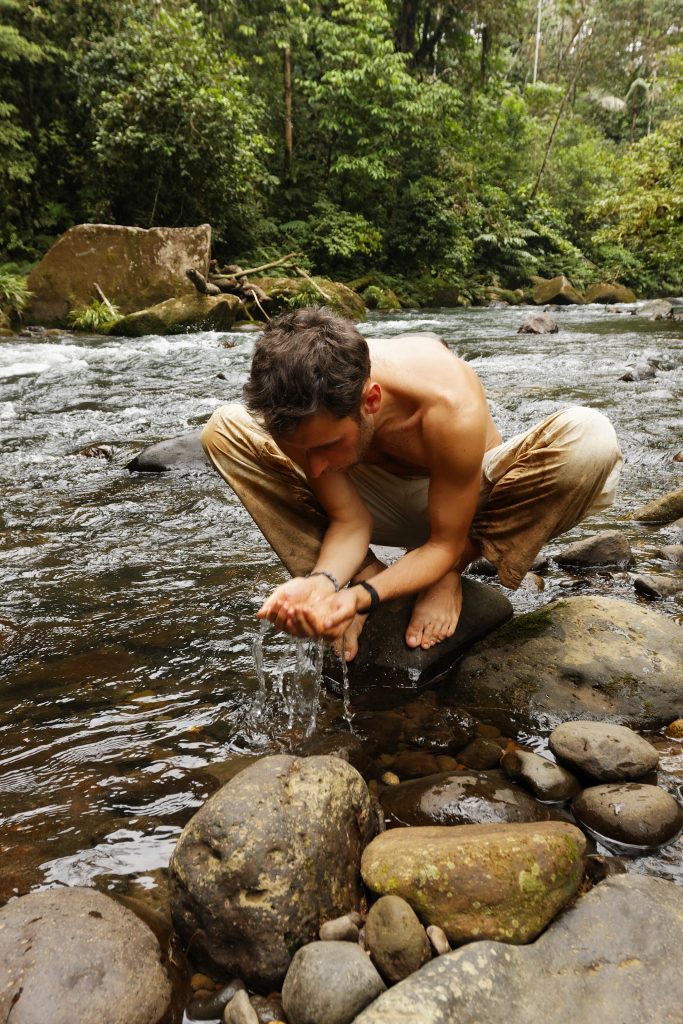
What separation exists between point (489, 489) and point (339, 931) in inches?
63.4

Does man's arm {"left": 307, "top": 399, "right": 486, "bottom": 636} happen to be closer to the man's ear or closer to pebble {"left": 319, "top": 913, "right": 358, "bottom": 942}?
the man's ear

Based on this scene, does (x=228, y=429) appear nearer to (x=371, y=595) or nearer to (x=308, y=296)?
(x=371, y=595)

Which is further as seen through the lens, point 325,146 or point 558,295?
point 325,146

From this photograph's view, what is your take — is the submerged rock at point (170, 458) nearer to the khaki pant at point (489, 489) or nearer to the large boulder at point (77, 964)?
the khaki pant at point (489, 489)

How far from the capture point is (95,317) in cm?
1248

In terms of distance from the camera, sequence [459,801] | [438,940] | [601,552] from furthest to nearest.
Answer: [601,552], [459,801], [438,940]

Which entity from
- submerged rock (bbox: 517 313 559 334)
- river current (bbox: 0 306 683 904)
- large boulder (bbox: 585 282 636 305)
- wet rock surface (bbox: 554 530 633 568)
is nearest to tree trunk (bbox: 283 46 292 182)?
large boulder (bbox: 585 282 636 305)

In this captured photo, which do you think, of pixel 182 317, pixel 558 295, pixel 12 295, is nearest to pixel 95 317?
pixel 12 295

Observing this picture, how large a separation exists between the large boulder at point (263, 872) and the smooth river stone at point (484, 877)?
116mm

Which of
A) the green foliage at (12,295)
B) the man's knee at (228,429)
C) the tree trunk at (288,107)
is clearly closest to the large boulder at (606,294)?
the tree trunk at (288,107)

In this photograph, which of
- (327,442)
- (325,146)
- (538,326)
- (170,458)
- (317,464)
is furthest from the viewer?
(325,146)

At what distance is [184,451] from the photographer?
5270 millimetres

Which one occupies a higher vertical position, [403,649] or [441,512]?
[441,512]

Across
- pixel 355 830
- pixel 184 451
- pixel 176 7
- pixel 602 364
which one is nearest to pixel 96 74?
pixel 176 7
